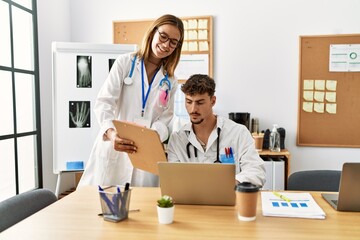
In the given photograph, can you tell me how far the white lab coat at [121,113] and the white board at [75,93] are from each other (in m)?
1.13

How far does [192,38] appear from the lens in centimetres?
343

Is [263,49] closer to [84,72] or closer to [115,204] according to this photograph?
[84,72]

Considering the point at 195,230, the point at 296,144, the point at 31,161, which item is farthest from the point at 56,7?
the point at 195,230

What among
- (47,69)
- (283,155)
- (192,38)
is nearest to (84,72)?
(47,69)

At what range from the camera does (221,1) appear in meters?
3.38

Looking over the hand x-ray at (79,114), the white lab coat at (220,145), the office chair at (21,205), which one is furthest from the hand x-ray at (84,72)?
the office chair at (21,205)

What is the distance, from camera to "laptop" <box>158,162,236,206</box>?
3.95 feet

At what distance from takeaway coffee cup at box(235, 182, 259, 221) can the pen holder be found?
40cm

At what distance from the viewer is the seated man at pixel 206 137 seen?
5.39 feet

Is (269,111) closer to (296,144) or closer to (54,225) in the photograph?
(296,144)

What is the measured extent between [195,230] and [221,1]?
282cm

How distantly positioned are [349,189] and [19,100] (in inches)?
106

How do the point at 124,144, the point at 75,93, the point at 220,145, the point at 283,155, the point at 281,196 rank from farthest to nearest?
the point at 283,155 → the point at 75,93 → the point at 220,145 → the point at 124,144 → the point at 281,196

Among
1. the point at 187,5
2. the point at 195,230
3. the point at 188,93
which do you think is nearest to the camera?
the point at 195,230
